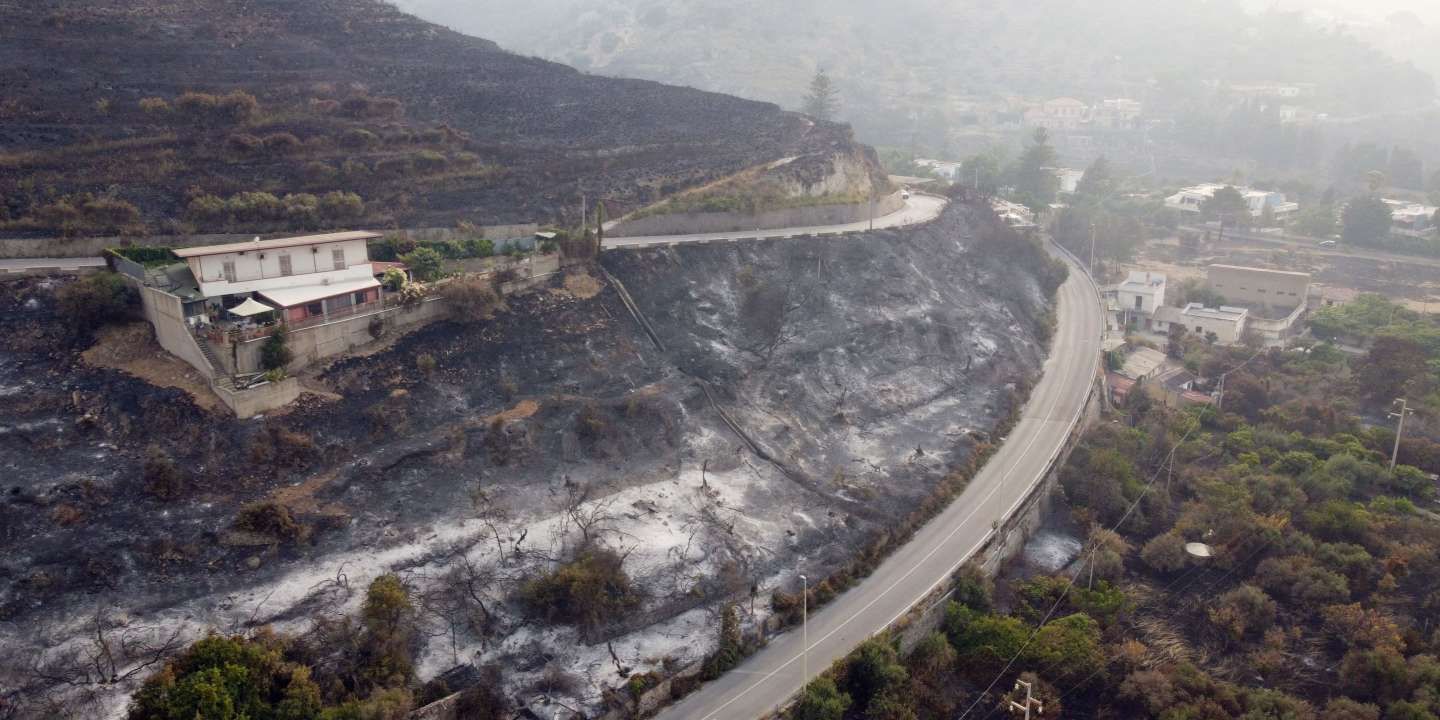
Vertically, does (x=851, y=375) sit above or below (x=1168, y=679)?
above

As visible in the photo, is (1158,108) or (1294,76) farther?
(1294,76)

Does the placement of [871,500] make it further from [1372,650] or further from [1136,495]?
[1372,650]

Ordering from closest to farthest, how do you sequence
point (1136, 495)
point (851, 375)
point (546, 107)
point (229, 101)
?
point (1136, 495) < point (851, 375) < point (229, 101) < point (546, 107)

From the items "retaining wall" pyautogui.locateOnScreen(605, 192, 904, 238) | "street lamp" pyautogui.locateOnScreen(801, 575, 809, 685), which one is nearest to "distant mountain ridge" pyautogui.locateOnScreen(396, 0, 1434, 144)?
"retaining wall" pyautogui.locateOnScreen(605, 192, 904, 238)

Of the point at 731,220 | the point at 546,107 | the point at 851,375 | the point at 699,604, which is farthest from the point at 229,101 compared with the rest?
the point at 699,604

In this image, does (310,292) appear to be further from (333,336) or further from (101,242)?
(101,242)

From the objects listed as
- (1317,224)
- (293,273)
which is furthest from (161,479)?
(1317,224)

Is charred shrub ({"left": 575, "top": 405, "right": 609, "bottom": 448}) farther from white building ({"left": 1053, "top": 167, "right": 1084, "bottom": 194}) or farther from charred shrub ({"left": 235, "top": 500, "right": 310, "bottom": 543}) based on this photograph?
white building ({"left": 1053, "top": 167, "right": 1084, "bottom": 194})
